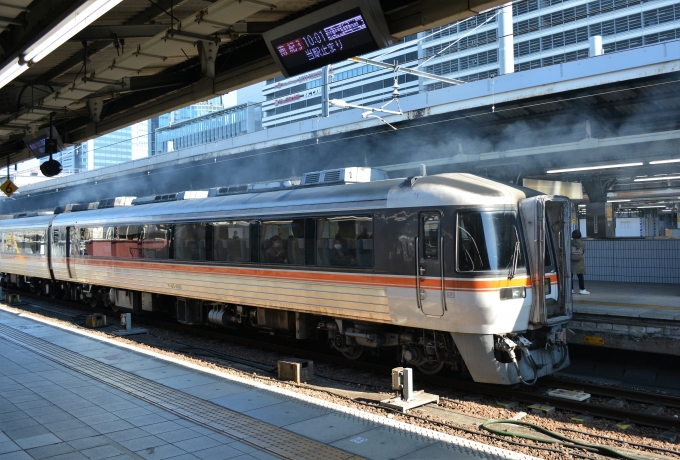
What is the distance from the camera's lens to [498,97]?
14.7 m

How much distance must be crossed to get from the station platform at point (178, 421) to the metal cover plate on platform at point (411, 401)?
2.63 ft

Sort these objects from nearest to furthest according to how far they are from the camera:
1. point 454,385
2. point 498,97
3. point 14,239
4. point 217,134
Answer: point 454,385 → point 498,97 → point 14,239 → point 217,134

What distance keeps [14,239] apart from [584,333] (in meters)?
21.4

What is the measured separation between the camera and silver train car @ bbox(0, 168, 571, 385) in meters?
8.26

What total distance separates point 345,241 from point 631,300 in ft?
21.0

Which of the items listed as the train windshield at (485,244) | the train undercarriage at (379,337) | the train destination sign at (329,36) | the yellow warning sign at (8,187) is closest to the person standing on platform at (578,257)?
the train undercarriage at (379,337)

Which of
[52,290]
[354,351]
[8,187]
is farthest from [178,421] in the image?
[52,290]

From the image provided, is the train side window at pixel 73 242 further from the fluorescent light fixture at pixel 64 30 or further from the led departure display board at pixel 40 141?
the fluorescent light fixture at pixel 64 30

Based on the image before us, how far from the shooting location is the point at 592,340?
32.7ft

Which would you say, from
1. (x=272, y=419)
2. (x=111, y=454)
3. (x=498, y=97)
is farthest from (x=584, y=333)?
(x=111, y=454)

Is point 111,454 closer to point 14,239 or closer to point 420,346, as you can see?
point 420,346

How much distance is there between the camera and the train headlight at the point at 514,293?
8.19m

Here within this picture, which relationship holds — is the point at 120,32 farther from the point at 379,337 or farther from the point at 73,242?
the point at 73,242

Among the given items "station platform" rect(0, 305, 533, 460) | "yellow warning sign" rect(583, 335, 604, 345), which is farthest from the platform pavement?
"station platform" rect(0, 305, 533, 460)
